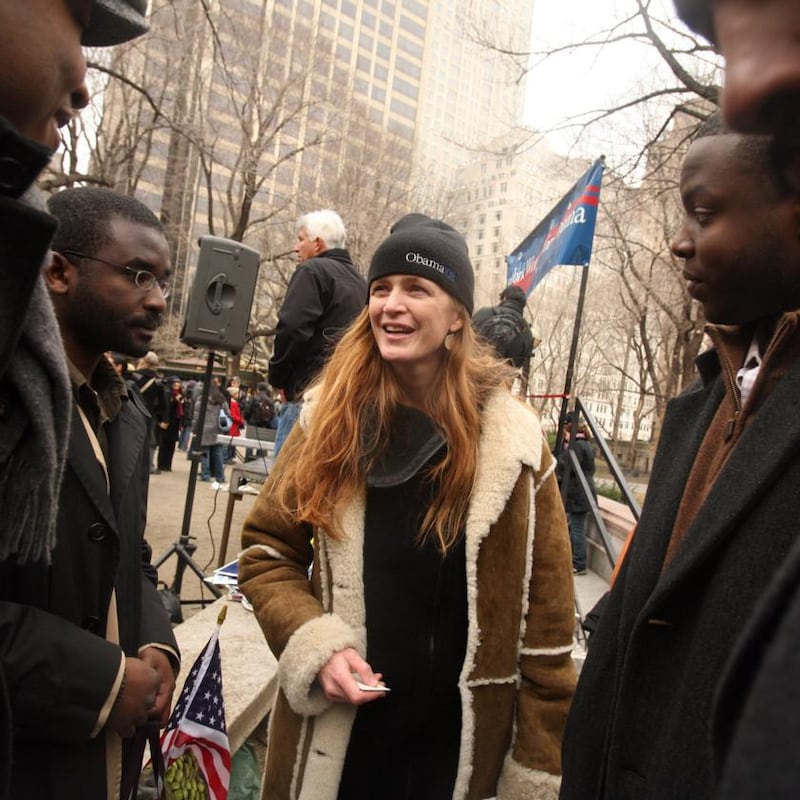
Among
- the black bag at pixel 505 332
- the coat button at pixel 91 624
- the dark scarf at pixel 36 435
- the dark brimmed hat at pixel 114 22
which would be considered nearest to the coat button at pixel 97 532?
the coat button at pixel 91 624

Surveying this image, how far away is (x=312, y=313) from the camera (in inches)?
→ 166

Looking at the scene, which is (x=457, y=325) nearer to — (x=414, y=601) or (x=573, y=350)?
(x=414, y=601)

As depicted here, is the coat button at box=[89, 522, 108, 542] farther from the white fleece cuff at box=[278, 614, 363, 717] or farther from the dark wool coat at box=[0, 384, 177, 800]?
the white fleece cuff at box=[278, 614, 363, 717]

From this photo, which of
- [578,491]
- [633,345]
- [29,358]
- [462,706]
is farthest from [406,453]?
[633,345]

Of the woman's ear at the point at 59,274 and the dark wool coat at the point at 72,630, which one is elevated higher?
the woman's ear at the point at 59,274

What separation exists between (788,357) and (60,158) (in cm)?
1508

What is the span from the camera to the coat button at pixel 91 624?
1.49 meters

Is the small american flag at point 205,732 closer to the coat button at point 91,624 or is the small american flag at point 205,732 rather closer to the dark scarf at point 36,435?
the coat button at point 91,624

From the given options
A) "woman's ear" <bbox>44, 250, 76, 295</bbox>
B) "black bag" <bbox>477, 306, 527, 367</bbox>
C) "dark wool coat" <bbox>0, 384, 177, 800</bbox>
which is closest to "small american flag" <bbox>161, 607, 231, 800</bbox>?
"dark wool coat" <bbox>0, 384, 177, 800</bbox>

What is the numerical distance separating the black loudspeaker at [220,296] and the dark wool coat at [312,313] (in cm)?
81

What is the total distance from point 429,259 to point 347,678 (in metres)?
1.30

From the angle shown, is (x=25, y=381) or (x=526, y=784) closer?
(x=25, y=381)

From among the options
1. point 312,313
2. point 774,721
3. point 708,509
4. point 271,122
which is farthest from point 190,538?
point 271,122

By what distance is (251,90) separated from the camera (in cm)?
1736
